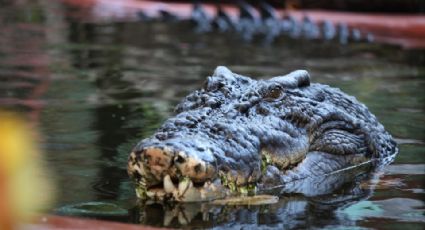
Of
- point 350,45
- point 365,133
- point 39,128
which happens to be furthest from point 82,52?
point 365,133

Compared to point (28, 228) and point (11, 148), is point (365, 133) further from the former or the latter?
point (11, 148)

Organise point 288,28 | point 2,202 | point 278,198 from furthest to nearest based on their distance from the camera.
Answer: point 288,28, point 278,198, point 2,202

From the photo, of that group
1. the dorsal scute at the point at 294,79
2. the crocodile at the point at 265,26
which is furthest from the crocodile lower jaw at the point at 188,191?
the crocodile at the point at 265,26

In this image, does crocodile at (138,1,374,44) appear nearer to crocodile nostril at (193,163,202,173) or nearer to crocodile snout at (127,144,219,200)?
crocodile snout at (127,144,219,200)

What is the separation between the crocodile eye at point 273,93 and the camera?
380 centimetres

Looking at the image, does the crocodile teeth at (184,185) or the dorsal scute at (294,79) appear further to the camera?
the dorsal scute at (294,79)

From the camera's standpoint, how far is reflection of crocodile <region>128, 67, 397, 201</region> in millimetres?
2912

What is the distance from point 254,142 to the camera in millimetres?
3248

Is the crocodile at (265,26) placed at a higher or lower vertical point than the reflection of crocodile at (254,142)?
higher

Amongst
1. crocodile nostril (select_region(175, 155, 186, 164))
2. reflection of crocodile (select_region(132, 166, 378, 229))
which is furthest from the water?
crocodile nostril (select_region(175, 155, 186, 164))

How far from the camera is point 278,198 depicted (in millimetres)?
3270

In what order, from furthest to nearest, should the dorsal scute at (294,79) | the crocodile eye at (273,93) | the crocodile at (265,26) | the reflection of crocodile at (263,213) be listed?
the crocodile at (265,26) → the dorsal scute at (294,79) → the crocodile eye at (273,93) → the reflection of crocodile at (263,213)

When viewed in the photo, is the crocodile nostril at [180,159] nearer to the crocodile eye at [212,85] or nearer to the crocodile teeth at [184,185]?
the crocodile teeth at [184,185]

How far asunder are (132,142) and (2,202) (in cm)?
411
